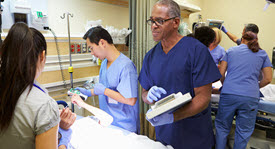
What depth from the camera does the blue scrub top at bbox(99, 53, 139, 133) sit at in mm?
1634

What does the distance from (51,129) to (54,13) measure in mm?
1982

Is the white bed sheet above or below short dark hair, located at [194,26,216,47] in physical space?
below

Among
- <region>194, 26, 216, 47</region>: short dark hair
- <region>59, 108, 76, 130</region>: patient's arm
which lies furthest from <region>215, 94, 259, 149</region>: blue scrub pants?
<region>59, 108, 76, 130</region>: patient's arm

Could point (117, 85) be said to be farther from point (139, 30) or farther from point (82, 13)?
point (82, 13)

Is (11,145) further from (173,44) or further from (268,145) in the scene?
(268,145)

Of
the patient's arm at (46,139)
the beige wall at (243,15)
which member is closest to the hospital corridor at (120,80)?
the patient's arm at (46,139)

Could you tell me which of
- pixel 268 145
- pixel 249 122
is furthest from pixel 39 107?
pixel 268 145

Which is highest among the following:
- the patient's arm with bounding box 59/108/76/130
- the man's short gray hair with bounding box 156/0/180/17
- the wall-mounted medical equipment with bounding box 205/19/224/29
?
the wall-mounted medical equipment with bounding box 205/19/224/29

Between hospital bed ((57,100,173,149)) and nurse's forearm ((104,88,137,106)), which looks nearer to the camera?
hospital bed ((57,100,173,149))

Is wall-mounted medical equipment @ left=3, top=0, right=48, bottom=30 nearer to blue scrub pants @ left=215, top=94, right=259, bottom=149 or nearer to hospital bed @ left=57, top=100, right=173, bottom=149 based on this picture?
hospital bed @ left=57, top=100, right=173, bottom=149

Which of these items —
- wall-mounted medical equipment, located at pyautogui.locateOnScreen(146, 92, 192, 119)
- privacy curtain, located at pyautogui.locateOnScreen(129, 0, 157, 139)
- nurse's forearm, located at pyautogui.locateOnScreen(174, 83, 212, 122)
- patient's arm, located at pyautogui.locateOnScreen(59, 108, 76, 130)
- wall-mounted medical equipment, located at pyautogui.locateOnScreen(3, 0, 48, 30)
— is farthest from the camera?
privacy curtain, located at pyautogui.locateOnScreen(129, 0, 157, 139)

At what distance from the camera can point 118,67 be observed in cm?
169

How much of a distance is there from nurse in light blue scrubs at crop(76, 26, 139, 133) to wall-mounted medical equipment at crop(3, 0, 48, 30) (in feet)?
2.58

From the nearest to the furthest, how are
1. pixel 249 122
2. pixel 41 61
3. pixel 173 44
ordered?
pixel 41 61 < pixel 173 44 < pixel 249 122
